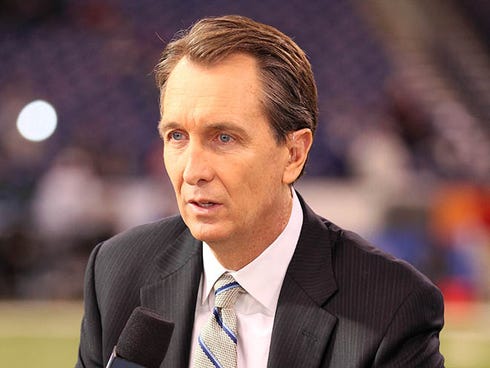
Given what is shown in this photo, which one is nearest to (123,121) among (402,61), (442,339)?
(402,61)

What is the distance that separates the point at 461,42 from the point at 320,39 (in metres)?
1.44

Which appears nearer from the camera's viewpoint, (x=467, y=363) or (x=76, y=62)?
(x=467, y=363)

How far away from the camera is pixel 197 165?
1536 millimetres

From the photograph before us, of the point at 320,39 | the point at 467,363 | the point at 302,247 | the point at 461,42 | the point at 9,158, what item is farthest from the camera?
the point at 461,42

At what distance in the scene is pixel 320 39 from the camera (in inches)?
306

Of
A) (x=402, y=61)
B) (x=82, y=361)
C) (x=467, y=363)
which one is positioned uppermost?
(x=402, y=61)

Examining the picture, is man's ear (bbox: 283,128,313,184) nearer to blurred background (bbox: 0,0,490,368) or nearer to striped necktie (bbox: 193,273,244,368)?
striped necktie (bbox: 193,273,244,368)

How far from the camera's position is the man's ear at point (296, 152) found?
167cm

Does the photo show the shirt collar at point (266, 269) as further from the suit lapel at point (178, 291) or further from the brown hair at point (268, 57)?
the brown hair at point (268, 57)

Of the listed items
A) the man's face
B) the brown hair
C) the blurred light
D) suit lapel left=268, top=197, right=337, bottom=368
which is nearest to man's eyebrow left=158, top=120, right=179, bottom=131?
the man's face

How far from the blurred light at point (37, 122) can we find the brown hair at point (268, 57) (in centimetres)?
361

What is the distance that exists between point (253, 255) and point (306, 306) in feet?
0.40

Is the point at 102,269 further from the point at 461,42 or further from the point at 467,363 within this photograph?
the point at 461,42

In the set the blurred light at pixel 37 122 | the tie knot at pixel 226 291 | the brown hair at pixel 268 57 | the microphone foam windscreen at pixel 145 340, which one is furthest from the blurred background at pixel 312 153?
the microphone foam windscreen at pixel 145 340
